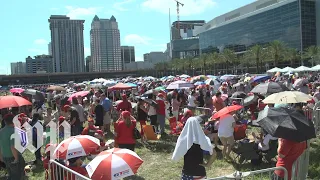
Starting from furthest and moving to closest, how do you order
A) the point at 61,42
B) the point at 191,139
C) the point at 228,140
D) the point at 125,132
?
the point at 61,42 < the point at 228,140 < the point at 125,132 < the point at 191,139

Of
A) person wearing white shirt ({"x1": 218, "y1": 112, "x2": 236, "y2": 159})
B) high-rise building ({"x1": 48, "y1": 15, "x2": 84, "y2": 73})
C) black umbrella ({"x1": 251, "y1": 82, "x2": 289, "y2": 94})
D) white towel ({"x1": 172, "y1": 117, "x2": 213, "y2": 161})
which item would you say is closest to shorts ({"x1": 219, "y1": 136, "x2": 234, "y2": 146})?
person wearing white shirt ({"x1": 218, "y1": 112, "x2": 236, "y2": 159})

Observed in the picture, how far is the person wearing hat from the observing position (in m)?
4.64

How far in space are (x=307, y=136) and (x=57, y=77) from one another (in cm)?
15878

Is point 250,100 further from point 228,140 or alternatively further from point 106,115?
point 106,115

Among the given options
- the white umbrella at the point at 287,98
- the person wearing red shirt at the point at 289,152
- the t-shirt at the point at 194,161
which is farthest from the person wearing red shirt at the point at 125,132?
the person wearing red shirt at the point at 289,152

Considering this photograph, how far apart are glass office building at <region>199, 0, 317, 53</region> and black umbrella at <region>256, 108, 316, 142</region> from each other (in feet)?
254

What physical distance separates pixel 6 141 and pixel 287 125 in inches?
211

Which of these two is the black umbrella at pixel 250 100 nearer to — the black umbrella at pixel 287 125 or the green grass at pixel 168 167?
the green grass at pixel 168 167

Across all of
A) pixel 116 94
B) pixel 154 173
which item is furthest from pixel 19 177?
pixel 116 94

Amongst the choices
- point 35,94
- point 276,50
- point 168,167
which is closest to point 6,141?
point 168,167

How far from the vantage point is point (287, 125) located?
5.19 m

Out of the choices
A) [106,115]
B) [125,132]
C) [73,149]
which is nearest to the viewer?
[73,149]

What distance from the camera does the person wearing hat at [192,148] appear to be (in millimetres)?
4637

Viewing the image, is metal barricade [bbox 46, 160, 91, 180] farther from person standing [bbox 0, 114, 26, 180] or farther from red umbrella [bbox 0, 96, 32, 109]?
red umbrella [bbox 0, 96, 32, 109]
